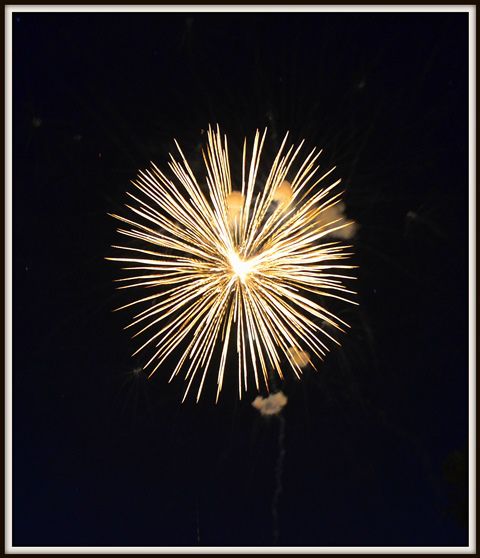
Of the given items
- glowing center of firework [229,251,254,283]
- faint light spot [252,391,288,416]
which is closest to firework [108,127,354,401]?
glowing center of firework [229,251,254,283]

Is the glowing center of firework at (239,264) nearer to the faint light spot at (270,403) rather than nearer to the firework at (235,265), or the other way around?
the firework at (235,265)

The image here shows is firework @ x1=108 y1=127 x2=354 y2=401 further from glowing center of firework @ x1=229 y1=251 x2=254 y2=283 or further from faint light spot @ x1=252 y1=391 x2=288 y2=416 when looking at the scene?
faint light spot @ x1=252 y1=391 x2=288 y2=416

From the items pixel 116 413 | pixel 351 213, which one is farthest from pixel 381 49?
pixel 116 413

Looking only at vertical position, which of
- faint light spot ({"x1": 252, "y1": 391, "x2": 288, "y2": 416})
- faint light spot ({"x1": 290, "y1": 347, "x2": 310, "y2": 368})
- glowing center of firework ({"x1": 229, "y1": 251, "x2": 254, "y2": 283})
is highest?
glowing center of firework ({"x1": 229, "y1": 251, "x2": 254, "y2": 283})

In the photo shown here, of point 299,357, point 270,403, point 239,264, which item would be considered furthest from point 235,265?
point 270,403

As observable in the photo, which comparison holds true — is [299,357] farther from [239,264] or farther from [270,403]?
[239,264]
